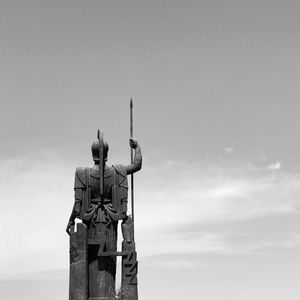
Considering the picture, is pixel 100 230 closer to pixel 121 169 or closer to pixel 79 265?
pixel 79 265

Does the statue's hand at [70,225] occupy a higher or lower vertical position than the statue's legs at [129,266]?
higher

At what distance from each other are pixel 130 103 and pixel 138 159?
199cm

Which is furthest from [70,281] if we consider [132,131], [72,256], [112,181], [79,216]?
[132,131]

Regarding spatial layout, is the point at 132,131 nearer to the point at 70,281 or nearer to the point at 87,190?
the point at 87,190

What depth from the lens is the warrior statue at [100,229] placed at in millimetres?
17812

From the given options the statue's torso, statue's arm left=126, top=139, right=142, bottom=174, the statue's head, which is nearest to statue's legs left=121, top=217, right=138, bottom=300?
the statue's torso

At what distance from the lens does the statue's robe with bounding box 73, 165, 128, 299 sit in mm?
17984

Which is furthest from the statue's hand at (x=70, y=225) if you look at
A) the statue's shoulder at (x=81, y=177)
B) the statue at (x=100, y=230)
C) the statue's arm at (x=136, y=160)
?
the statue's arm at (x=136, y=160)

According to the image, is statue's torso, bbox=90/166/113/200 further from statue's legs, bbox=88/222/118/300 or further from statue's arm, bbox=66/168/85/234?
statue's legs, bbox=88/222/118/300

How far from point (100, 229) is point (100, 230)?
3 centimetres

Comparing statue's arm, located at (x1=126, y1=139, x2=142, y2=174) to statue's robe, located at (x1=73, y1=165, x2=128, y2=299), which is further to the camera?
statue's arm, located at (x1=126, y1=139, x2=142, y2=174)

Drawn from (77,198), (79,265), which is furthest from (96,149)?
(79,265)

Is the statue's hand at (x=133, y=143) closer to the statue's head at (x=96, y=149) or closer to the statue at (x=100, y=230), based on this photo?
the statue at (x=100, y=230)

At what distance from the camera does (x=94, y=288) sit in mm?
17922
